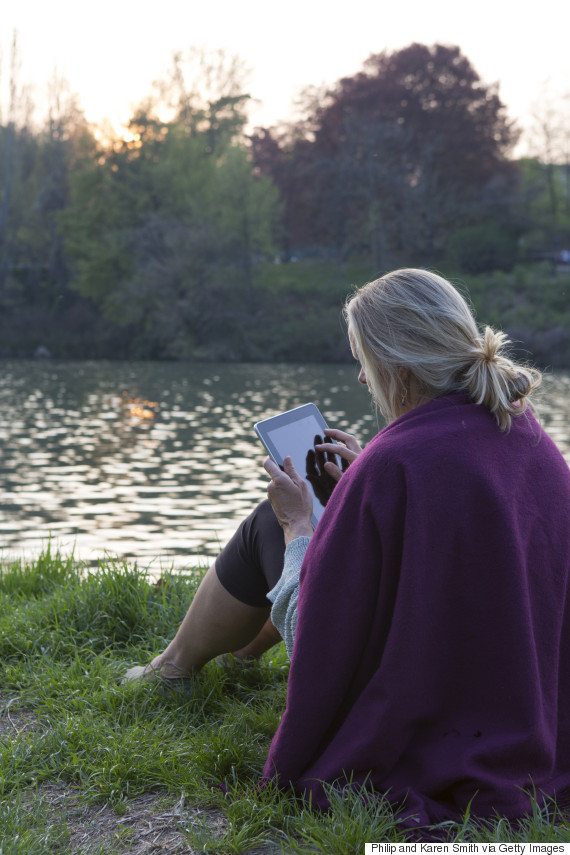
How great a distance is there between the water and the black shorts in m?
0.81

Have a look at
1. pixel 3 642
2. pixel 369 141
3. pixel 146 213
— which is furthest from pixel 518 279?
pixel 3 642

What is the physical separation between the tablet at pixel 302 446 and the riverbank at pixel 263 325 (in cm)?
3161

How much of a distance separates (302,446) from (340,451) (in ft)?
0.37

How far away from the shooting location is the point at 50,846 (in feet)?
6.74

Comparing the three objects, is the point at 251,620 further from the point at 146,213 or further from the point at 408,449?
the point at 146,213

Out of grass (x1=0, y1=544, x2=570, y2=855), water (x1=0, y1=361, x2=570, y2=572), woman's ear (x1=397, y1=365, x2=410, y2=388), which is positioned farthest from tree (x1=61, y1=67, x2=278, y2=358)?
woman's ear (x1=397, y1=365, x2=410, y2=388)

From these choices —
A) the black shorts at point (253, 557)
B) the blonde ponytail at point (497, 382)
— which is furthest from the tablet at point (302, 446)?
the blonde ponytail at point (497, 382)

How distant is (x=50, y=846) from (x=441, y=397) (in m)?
1.30

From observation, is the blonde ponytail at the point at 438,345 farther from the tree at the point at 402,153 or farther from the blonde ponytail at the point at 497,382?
the tree at the point at 402,153

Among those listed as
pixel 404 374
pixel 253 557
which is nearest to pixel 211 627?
pixel 253 557

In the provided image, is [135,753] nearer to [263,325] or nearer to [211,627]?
[211,627]

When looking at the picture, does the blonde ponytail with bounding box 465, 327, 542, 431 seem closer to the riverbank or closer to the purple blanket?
the purple blanket

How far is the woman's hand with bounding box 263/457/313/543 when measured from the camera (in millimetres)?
2412

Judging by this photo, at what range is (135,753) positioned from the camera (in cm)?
247
